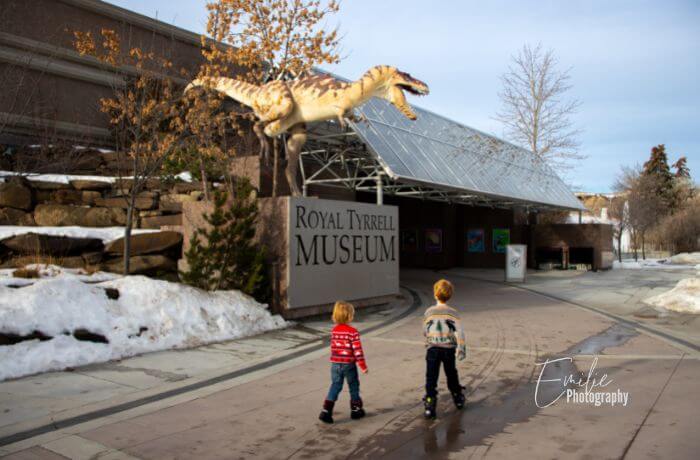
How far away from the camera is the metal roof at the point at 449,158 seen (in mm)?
17000

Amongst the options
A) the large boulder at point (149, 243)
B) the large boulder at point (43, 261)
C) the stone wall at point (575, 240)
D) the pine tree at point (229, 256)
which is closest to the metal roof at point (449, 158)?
the stone wall at point (575, 240)

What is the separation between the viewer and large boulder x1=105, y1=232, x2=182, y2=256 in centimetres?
1259

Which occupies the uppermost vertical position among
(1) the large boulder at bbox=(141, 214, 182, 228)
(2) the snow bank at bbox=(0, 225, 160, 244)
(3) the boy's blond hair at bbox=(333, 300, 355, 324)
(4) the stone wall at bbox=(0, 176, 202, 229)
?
(4) the stone wall at bbox=(0, 176, 202, 229)

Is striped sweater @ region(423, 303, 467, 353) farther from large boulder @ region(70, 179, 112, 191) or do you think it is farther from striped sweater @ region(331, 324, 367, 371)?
large boulder @ region(70, 179, 112, 191)

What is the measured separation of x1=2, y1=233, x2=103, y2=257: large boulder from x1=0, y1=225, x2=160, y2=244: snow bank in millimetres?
154

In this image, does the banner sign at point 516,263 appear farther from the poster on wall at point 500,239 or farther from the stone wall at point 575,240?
the stone wall at point 575,240

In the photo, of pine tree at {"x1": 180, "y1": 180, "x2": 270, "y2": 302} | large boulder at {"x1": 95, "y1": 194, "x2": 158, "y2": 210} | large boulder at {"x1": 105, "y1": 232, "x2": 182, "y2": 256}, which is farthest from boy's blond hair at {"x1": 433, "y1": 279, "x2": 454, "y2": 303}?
large boulder at {"x1": 95, "y1": 194, "x2": 158, "y2": 210}

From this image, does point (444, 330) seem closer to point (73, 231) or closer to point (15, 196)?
point (73, 231)

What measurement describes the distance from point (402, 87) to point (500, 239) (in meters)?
20.9

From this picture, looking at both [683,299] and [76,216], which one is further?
[683,299]


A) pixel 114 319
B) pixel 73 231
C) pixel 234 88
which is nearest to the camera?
pixel 114 319

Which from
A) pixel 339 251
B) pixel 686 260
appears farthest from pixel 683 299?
pixel 686 260

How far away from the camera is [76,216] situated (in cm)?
1373

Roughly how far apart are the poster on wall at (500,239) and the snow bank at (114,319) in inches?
852
